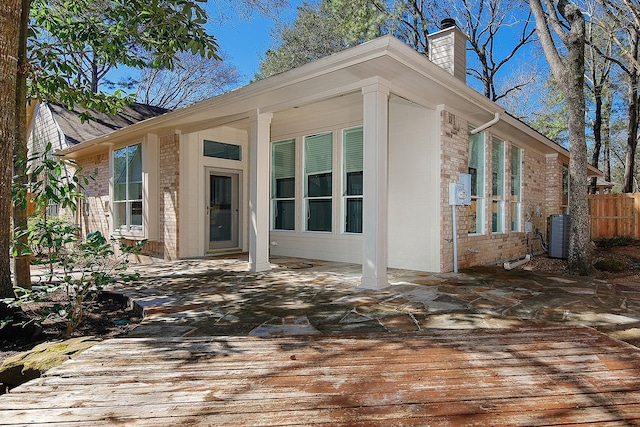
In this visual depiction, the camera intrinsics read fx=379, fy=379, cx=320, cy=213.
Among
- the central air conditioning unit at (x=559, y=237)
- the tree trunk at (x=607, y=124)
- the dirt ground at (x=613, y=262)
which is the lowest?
the dirt ground at (x=613, y=262)

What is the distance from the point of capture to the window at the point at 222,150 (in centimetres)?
790

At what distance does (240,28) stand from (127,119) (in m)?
7.73

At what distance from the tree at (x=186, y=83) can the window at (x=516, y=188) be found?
15.5 meters

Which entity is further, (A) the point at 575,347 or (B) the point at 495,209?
(B) the point at 495,209

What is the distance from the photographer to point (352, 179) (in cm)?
676

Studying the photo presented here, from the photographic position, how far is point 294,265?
6.59 meters

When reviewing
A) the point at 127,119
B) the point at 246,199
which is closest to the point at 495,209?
the point at 246,199

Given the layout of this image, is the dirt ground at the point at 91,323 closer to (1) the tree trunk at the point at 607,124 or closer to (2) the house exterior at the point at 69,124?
(2) the house exterior at the point at 69,124

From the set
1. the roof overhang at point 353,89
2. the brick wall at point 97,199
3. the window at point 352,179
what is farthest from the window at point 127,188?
the window at point 352,179

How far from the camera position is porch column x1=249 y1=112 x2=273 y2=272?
229 inches

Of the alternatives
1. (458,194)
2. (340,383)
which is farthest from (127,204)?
(340,383)

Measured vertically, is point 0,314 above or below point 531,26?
below

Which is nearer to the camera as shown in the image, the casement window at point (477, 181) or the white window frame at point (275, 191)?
the casement window at point (477, 181)

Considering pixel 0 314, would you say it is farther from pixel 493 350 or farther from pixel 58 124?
pixel 58 124
